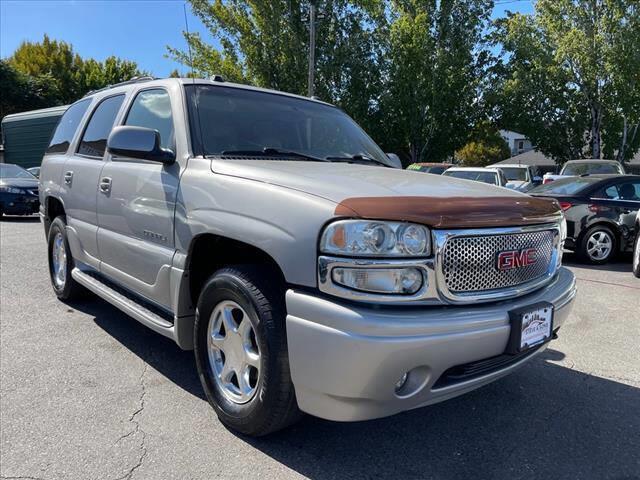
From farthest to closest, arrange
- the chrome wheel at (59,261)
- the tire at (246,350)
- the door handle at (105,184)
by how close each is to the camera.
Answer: the chrome wheel at (59,261), the door handle at (105,184), the tire at (246,350)

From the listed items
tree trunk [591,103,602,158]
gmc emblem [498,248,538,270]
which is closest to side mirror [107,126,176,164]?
gmc emblem [498,248,538,270]

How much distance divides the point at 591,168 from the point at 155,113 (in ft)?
54.4

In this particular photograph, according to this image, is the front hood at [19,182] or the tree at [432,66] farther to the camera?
the tree at [432,66]

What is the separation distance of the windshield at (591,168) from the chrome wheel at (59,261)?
16128mm

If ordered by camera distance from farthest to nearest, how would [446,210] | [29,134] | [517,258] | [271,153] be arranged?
[29,134], [271,153], [517,258], [446,210]

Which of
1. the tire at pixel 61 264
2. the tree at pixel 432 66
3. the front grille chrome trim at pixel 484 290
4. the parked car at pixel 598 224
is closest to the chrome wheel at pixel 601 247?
the parked car at pixel 598 224

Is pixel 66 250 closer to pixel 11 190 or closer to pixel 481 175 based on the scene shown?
pixel 11 190

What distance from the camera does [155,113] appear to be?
363 cm

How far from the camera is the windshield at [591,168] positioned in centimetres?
1659

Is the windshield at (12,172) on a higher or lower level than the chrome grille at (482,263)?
lower

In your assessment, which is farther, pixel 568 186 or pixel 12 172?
pixel 12 172

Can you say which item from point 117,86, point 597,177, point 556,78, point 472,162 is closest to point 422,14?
point 556,78

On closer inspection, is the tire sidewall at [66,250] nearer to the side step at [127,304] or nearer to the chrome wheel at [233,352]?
the side step at [127,304]

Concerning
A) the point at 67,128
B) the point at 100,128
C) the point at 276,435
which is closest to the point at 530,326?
the point at 276,435
